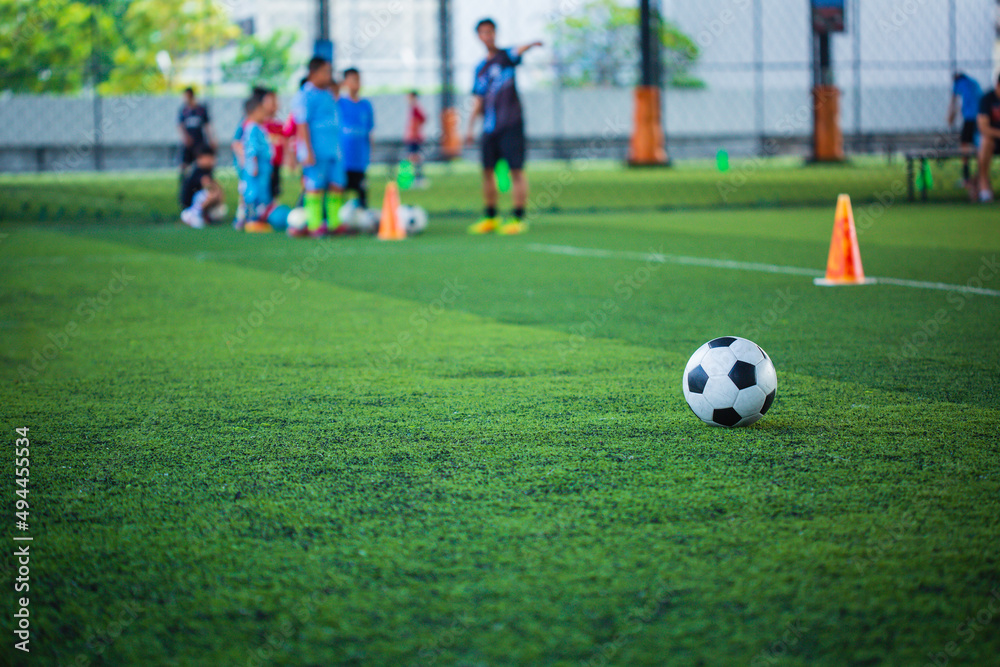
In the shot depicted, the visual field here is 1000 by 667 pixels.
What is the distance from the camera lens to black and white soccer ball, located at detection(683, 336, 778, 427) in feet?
10.4

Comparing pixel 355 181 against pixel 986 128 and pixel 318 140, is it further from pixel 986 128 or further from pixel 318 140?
pixel 986 128

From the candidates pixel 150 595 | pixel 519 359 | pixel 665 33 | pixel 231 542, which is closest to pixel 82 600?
pixel 150 595

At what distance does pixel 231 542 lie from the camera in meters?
2.29

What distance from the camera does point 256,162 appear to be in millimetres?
12305

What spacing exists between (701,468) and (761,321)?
2.64 m

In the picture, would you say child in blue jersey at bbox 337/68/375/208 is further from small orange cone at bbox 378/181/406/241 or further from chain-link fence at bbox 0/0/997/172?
chain-link fence at bbox 0/0/997/172

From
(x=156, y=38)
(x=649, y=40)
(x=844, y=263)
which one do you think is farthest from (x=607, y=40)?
(x=844, y=263)

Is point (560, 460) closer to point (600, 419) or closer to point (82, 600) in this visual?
point (600, 419)

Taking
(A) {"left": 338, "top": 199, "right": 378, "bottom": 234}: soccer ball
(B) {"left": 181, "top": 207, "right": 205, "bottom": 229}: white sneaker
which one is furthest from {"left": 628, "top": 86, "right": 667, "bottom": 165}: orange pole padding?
(A) {"left": 338, "top": 199, "right": 378, "bottom": 234}: soccer ball

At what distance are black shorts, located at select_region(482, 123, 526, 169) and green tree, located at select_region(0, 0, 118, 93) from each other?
24298 millimetres

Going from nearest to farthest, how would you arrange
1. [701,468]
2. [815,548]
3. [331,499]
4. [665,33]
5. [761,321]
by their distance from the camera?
[815,548]
[331,499]
[701,468]
[761,321]
[665,33]

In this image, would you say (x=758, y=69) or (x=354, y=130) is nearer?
(x=354, y=130)

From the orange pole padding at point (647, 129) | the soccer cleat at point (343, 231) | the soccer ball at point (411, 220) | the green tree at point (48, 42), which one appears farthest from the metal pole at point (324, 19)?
the green tree at point (48, 42)

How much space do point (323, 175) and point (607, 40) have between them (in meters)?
39.3
